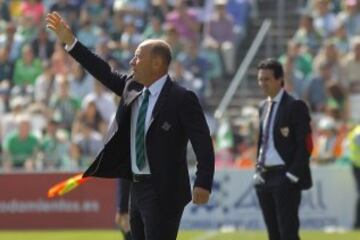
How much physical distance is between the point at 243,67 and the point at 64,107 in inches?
155

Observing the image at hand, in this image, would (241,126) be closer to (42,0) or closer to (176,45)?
(176,45)

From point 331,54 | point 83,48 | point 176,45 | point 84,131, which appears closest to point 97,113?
point 84,131

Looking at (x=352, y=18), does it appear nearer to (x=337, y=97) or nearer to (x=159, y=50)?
(x=337, y=97)

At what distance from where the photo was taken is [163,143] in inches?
393

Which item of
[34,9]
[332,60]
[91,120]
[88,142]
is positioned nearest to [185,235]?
[88,142]

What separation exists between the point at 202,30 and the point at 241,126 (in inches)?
134

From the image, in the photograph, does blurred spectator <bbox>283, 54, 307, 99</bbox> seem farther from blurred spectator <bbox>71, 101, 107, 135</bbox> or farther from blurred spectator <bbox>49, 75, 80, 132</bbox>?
blurred spectator <bbox>49, 75, 80, 132</bbox>

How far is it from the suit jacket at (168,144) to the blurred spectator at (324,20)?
50.4 ft

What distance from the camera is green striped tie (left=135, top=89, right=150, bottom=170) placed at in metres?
10.0

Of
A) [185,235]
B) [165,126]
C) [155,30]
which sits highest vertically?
[155,30]

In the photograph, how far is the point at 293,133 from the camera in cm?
1296

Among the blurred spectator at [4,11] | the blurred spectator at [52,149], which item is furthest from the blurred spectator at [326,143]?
the blurred spectator at [4,11]

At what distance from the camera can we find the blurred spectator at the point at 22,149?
22891 millimetres

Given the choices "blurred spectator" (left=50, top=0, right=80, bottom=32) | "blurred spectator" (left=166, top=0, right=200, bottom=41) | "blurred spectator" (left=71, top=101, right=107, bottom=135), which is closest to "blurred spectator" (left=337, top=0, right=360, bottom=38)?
"blurred spectator" (left=166, top=0, right=200, bottom=41)
